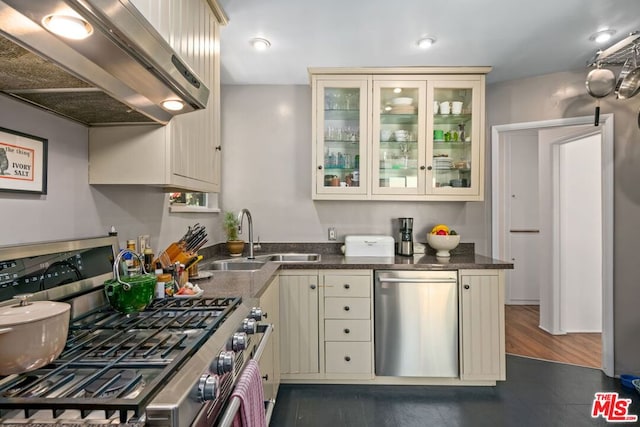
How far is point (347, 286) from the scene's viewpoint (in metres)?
2.45

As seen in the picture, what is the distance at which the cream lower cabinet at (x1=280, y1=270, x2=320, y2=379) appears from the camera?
2.45 m

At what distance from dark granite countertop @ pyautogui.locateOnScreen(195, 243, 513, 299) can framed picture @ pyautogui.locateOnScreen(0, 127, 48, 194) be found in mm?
775

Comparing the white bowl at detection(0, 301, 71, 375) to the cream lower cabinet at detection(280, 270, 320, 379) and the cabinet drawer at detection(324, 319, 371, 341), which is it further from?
the cabinet drawer at detection(324, 319, 371, 341)

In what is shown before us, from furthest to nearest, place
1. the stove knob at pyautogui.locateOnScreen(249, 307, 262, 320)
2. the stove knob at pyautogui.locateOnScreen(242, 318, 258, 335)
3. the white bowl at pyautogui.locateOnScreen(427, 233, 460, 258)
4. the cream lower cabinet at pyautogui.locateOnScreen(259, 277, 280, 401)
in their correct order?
the white bowl at pyautogui.locateOnScreen(427, 233, 460, 258)
the cream lower cabinet at pyautogui.locateOnScreen(259, 277, 280, 401)
the stove knob at pyautogui.locateOnScreen(249, 307, 262, 320)
the stove knob at pyautogui.locateOnScreen(242, 318, 258, 335)

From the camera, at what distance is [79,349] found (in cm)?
89

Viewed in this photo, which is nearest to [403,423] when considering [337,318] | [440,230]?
[337,318]

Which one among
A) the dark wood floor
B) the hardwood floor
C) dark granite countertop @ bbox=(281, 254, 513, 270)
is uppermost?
dark granite countertop @ bbox=(281, 254, 513, 270)

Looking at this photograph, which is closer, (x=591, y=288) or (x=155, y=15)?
(x=155, y=15)

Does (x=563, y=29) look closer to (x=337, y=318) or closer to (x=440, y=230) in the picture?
(x=440, y=230)

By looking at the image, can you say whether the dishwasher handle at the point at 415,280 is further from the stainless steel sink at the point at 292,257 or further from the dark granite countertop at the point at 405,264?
the stainless steel sink at the point at 292,257

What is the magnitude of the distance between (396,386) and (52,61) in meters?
2.61

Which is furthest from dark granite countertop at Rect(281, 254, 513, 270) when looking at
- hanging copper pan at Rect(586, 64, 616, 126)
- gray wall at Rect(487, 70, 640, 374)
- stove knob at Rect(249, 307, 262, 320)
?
hanging copper pan at Rect(586, 64, 616, 126)

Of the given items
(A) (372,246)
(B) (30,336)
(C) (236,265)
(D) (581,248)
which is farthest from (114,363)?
(D) (581,248)
